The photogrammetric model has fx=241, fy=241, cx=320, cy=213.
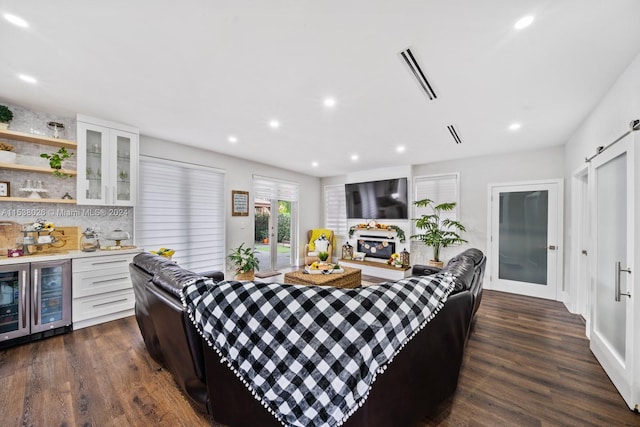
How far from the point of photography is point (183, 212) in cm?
423

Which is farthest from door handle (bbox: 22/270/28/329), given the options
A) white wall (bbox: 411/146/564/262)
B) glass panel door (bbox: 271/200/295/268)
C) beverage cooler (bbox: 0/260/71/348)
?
white wall (bbox: 411/146/564/262)

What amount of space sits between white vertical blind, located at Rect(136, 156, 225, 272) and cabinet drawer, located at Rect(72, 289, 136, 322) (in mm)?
836

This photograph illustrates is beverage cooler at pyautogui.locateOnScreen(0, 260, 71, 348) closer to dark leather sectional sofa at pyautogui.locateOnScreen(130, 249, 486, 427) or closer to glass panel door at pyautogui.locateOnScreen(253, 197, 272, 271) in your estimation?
dark leather sectional sofa at pyautogui.locateOnScreen(130, 249, 486, 427)

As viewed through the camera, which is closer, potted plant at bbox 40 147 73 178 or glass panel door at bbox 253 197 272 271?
potted plant at bbox 40 147 73 178

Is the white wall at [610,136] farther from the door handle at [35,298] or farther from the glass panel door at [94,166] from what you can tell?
the glass panel door at [94,166]

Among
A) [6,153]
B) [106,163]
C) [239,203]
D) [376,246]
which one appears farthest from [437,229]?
[6,153]

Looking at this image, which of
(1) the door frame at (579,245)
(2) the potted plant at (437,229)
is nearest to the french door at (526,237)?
(1) the door frame at (579,245)

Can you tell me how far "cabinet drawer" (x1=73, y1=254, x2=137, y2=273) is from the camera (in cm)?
281

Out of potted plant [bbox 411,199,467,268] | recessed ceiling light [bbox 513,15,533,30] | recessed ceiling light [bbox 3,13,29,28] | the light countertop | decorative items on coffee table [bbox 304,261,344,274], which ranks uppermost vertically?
recessed ceiling light [bbox 3,13,29,28]

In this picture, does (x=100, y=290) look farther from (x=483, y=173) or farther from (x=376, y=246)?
(x=483, y=173)

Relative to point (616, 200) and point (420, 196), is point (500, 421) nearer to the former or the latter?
point (616, 200)

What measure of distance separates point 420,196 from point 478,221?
124cm

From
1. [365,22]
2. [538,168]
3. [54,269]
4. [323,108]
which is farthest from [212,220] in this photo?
[538,168]

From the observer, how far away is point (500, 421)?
5.16 ft
